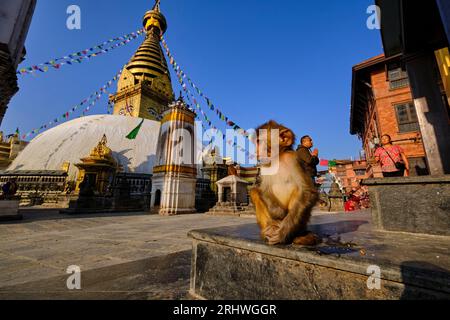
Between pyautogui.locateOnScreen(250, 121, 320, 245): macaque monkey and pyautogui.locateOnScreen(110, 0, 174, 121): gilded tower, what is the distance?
3091 centimetres

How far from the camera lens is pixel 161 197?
39.0ft

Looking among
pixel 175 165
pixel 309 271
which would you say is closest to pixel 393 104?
pixel 175 165

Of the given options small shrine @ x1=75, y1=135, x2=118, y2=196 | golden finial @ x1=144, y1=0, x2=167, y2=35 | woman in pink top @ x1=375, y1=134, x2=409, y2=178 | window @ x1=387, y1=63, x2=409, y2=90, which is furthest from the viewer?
golden finial @ x1=144, y1=0, x2=167, y2=35

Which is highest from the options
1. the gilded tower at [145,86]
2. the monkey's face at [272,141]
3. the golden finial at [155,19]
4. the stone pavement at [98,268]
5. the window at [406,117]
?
the golden finial at [155,19]

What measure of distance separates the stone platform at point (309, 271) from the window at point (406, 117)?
52.1 ft

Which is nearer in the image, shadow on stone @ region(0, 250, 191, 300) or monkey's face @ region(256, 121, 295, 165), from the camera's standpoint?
shadow on stone @ region(0, 250, 191, 300)

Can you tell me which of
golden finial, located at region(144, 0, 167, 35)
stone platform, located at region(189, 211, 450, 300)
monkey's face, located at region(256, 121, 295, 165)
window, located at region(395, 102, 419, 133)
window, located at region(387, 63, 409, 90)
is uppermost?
golden finial, located at region(144, 0, 167, 35)

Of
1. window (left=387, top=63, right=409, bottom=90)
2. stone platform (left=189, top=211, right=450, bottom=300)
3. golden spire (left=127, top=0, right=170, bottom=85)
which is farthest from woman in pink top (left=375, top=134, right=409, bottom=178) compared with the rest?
golden spire (left=127, top=0, right=170, bottom=85)

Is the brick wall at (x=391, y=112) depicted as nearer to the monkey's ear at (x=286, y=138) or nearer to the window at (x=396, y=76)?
the window at (x=396, y=76)

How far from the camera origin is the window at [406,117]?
43.3ft

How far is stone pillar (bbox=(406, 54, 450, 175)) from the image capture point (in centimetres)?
297

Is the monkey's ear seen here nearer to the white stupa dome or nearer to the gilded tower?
the white stupa dome

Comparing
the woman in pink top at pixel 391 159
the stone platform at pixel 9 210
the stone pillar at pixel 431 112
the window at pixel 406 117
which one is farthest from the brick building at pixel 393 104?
the stone platform at pixel 9 210

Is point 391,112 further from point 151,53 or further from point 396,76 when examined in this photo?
point 151,53
